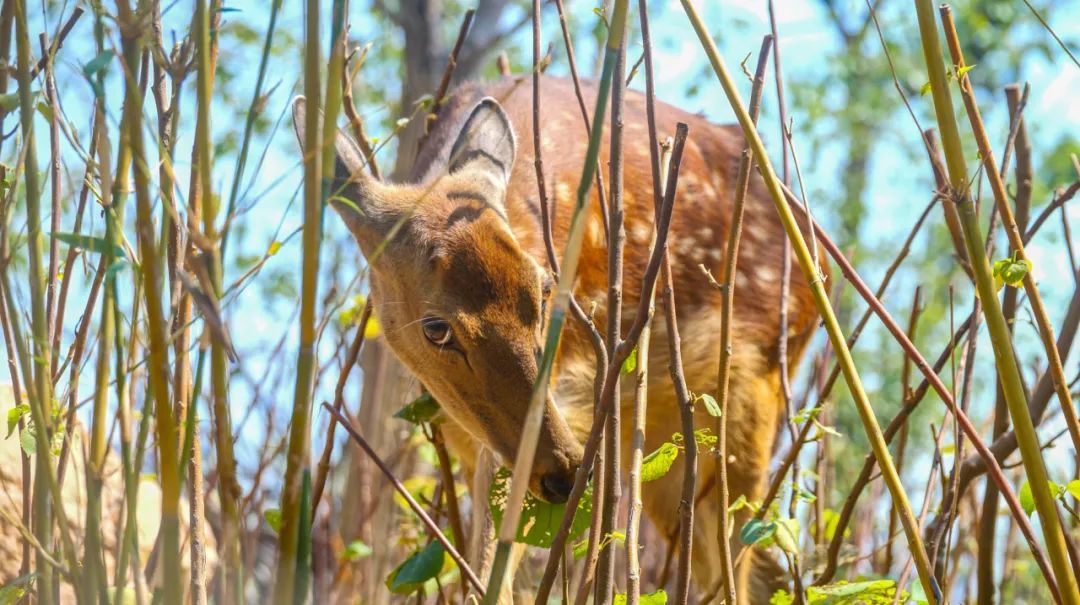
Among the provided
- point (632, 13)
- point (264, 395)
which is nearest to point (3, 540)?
point (264, 395)

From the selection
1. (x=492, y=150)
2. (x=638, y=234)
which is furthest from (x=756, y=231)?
(x=492, y=150)

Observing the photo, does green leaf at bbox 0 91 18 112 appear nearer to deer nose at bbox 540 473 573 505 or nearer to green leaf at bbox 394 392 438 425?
deer nose at bbox 540 473 573 505

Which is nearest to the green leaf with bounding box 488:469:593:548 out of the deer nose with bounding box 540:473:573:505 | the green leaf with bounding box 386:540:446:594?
the deer nose with bounding box 540:473:573:505

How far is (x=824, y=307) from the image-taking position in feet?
6.68

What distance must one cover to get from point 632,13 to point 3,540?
4.87 m

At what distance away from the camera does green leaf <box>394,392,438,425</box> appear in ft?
11.8

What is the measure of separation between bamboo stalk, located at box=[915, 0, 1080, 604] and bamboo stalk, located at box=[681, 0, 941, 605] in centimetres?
20

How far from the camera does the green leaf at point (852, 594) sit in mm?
2393

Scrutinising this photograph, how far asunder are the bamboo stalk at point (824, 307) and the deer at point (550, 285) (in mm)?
1077

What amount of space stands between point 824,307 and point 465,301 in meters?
1.61

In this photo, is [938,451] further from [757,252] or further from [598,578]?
[757,252]

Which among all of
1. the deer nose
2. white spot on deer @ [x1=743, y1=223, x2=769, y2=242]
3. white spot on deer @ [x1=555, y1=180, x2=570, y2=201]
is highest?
white spot on deer @ [x1=743, y1=223, x2=769, y2=242]

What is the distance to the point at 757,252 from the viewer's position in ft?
16.3

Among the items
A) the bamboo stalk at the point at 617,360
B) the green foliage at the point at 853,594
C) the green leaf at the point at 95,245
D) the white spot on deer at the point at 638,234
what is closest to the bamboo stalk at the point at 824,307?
the bamboo stalk at the point at 617,360
